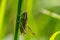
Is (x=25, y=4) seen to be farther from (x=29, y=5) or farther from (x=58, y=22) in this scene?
(x=58, y=22)

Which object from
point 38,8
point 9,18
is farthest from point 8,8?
point 38,8

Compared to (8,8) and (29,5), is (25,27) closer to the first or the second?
(29,5)

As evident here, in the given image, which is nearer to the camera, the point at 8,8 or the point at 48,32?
the point at 48,32

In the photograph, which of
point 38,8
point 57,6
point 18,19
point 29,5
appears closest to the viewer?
point 18,19

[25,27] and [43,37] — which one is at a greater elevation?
[25,27]

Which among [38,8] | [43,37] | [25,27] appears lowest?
[43,37]

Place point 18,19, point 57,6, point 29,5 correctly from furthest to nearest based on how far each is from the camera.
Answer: point 57,6, point 29,5, point 18,19
